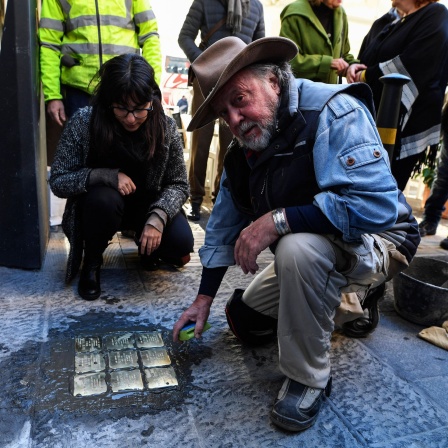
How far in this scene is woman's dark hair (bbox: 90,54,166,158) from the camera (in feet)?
7.34

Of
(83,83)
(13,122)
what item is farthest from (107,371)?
(83,83)

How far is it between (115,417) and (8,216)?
165 cm

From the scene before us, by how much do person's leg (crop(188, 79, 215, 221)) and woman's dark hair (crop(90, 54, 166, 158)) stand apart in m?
1.53

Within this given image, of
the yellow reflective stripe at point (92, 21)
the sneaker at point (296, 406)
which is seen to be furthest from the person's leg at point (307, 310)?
the yellow reflective stripe at point (92, 21)

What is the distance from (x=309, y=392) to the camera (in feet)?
5.19

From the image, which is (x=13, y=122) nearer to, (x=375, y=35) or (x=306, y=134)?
(x=306, y=134)

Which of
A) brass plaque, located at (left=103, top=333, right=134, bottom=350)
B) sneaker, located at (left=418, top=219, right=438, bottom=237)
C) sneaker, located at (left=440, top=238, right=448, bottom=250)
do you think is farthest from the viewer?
sneaker, located at (left=418, top=219, right=438, bottom=237)

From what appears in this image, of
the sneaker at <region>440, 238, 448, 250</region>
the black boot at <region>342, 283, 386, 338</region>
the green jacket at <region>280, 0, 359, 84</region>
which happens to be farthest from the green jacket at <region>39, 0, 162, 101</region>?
the sneaker at <region>440, 238, 448, 250</region>

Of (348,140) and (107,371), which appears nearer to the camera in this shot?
(348,140)

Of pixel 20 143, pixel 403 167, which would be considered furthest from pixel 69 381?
pixel 403 167

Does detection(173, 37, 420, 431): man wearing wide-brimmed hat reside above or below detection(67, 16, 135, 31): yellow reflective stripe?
below

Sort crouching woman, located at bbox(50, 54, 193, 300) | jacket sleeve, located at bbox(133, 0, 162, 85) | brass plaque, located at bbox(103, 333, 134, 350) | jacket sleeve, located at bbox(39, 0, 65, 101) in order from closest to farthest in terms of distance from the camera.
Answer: brass plaque, located at bbox(103, 333, 134, 350) → crouching woman, located at bbox(50, 54, 193, 300) → jacket sleeve, located at bbox(39, 0, 65, 101) → jacket sleeve, located at bbox(133, 0, 162, 85)

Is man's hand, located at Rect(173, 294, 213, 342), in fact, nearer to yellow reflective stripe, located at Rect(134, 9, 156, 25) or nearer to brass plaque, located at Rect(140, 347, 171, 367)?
brass plaque, located at Rect(140, 347, 171, 367)

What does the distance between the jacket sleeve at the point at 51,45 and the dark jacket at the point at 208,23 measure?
1.24 meters
